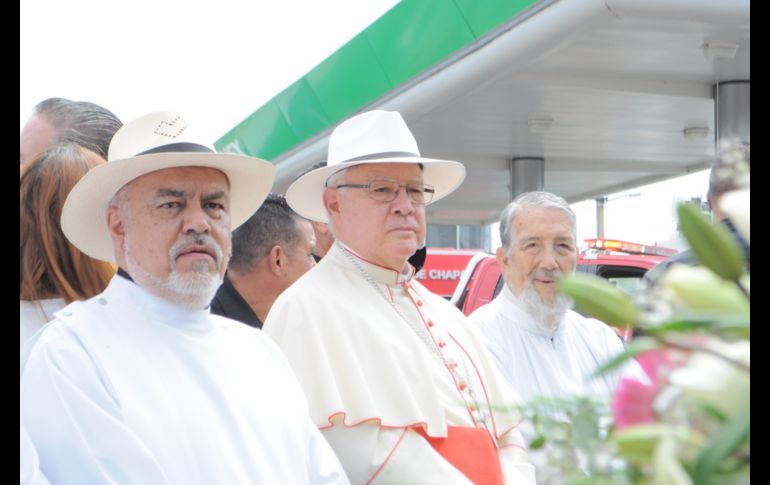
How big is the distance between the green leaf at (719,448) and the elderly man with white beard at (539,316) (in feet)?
12.5

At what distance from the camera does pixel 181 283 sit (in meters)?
2.76

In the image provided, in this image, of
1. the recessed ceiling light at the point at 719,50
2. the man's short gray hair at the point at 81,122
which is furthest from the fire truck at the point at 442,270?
the man's short gray hair at the point at 81,122

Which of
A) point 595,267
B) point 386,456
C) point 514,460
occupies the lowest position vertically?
point 514,460

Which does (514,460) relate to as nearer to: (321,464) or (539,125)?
(321,464)

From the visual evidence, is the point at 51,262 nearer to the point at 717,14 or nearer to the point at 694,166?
the point at 717,14

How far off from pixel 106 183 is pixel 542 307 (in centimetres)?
244

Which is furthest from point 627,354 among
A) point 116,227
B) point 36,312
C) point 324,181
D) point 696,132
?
point 696,132

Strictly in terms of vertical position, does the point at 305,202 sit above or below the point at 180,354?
above

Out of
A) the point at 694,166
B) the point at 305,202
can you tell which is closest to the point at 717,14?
the point at 305,202

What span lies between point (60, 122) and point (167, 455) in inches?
71.9

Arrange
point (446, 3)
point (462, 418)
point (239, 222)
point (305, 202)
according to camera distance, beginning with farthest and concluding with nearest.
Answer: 1. point (446, 3)
2. point (305, 202)
3. point (239, 222)
4. point (462, 418)

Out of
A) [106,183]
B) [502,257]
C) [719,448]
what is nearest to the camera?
[719,448]

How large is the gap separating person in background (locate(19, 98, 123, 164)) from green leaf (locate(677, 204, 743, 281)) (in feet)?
10.7

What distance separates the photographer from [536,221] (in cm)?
477
